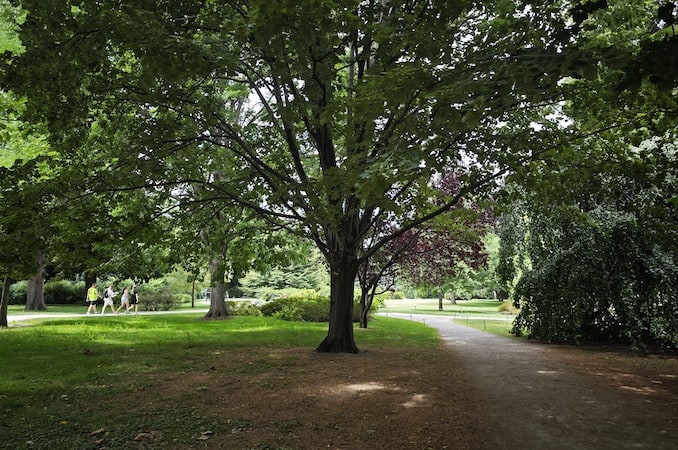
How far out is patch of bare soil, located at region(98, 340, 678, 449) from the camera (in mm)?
4086

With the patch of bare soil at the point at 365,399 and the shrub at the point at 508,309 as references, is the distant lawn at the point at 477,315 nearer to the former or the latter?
the shrub at the point at 508,309

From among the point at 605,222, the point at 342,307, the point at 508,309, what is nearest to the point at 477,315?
the point at 508,309

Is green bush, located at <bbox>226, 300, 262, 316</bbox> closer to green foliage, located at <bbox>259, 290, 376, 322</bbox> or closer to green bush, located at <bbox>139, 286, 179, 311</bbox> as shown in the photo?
green foliage, located at <bbox>259, 290, 376, 322</bbox>

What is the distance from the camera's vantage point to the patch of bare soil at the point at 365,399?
409 cm

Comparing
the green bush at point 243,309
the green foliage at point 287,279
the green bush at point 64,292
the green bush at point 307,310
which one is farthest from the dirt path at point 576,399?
the green bush at point 64,292

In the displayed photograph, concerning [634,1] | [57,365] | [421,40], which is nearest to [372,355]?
[57,365]

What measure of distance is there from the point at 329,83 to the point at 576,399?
5712 millimetres

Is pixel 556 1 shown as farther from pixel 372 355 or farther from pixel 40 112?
pixel 40 112

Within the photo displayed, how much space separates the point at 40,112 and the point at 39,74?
120 cm

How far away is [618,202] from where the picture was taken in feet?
36.4

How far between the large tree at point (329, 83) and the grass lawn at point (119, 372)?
2496 millimetres

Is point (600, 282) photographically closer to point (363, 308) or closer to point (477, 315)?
point (363, 308)

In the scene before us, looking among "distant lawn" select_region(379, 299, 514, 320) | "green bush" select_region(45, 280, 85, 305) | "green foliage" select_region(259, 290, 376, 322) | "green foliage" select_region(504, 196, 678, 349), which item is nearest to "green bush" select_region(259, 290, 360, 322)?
"green foliage" select_region(259, 290, 376, 322)

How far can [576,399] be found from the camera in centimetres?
560
